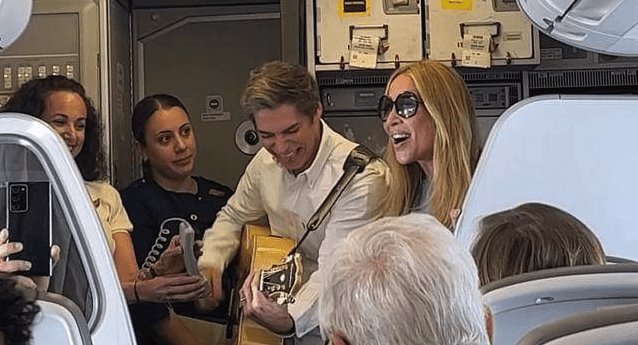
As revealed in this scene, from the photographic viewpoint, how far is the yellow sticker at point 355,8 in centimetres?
391

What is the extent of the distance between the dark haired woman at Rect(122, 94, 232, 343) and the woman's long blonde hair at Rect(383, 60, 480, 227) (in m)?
0.99

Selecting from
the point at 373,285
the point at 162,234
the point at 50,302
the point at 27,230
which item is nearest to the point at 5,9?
the point at 27,230

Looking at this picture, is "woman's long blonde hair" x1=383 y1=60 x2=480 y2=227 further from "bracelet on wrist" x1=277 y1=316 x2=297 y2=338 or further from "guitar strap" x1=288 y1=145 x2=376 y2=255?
"bracelet on wrist" x1=277 y1=316 x2=297 y2=338

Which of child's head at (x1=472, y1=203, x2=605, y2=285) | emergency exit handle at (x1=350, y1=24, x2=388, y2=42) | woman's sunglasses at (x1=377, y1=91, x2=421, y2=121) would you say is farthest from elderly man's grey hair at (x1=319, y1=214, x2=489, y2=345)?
emergency exit handle at (x1=350, y1=24, x2=388, y2=42)

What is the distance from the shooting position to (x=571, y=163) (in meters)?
2.26

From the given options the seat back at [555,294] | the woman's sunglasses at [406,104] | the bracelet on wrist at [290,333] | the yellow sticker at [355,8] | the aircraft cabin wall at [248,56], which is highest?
the yellow sticker at [355,8]

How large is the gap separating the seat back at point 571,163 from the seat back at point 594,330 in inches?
45.3

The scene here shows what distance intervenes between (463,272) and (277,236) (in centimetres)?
190

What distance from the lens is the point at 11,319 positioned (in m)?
1.58

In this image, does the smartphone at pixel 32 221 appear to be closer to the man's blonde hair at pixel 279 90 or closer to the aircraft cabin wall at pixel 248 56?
the man's blonde hair at pixel 279 90

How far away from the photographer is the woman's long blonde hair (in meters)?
2.54

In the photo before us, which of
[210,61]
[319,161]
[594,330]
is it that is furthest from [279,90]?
[594,330]

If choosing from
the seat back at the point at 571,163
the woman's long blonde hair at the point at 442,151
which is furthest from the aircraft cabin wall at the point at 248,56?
the seat back at the point at 571,163

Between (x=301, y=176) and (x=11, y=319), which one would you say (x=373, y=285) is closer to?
(x=11, y=319)
